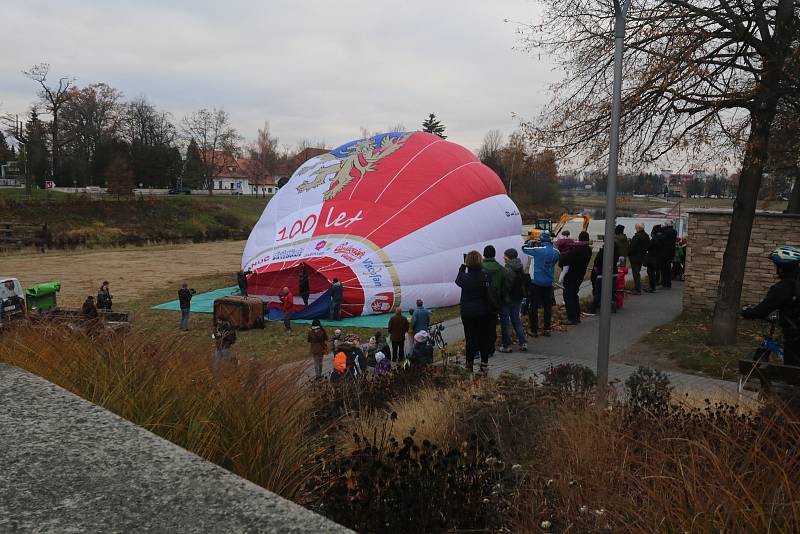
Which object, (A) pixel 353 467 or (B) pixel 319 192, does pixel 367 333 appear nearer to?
(B) pixel 319 192

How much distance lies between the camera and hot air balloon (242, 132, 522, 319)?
1652 centimetres

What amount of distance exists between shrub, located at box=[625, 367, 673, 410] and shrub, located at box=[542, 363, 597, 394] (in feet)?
1.38

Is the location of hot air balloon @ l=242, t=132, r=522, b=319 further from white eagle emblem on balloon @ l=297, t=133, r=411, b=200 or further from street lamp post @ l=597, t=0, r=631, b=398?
street lamp post @ l=597, t=0, r=631, b=398

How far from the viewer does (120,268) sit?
29875 millimetres

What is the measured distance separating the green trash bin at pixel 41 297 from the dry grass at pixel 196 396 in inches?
487

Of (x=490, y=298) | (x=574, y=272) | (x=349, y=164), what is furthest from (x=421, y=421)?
(x=349, y=164)

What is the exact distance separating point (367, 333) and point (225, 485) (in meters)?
12.6

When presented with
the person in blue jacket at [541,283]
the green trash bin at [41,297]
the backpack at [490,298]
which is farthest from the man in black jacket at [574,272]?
the green trash bin at [41,297]

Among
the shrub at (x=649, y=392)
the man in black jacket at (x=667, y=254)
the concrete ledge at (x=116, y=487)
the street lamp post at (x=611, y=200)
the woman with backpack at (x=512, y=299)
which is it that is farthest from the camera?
the man in black jacket at (x=667, y=254)

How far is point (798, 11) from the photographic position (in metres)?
10.4

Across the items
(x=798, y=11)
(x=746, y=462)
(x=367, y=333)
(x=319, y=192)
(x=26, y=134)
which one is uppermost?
(x=26, y=134)

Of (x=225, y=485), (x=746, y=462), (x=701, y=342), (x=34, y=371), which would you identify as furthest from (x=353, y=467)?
(x=701, y=342)

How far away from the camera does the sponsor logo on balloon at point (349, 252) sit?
54.7 ft

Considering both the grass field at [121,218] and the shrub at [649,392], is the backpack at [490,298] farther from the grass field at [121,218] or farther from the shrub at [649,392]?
the grass field at [121,218]
